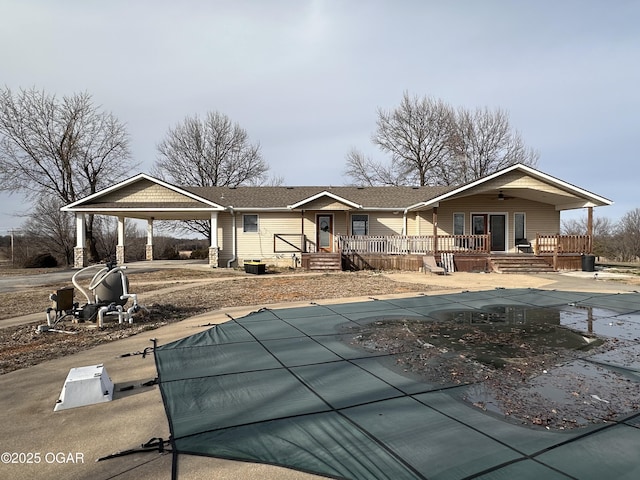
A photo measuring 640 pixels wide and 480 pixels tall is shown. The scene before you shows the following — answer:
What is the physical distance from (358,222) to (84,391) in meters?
16.2

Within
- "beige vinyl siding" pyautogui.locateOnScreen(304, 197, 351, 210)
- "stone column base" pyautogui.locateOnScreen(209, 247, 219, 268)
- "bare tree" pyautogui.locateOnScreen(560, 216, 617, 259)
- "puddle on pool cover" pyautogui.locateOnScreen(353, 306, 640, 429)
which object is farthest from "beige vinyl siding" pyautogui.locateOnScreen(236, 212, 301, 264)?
"bare tree" pyautogui.locateOnScreen(560, 216, 617, 259)

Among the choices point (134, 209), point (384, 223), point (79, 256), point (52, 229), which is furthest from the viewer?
point (52, 229)

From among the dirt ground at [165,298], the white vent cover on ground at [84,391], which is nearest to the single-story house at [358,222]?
the dirt ground at [165,298]

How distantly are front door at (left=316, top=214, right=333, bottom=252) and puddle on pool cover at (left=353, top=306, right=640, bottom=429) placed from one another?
1178 centimetres

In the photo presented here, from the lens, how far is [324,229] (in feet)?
60.5

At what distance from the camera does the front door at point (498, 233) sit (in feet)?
59.8

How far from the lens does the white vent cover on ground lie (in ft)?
10.5

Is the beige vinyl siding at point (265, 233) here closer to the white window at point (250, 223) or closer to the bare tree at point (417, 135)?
the white window at point (250, 223)

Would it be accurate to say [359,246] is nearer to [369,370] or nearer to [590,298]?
[590,298]

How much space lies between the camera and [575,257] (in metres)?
15.2

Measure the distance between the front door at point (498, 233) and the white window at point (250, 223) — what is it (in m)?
12.1

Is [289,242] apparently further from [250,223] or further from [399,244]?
[399,244]

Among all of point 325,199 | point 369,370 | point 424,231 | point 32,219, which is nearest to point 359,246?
point 325,199

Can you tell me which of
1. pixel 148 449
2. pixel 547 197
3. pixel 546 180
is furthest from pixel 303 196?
pixel 148 449
